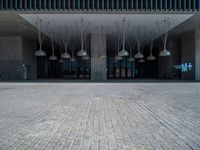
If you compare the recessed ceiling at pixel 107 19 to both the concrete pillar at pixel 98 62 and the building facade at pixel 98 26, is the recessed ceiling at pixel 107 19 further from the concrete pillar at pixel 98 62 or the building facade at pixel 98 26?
the concrete pillar at pixel 98 62

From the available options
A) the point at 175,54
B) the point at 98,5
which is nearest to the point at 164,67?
the point at 175,54

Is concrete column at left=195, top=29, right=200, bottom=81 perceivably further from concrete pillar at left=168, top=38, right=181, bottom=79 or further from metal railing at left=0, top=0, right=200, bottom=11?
metal railing at left=0, top=0, right=200, bottom=11

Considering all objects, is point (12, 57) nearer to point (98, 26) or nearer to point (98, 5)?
point (98, 26)

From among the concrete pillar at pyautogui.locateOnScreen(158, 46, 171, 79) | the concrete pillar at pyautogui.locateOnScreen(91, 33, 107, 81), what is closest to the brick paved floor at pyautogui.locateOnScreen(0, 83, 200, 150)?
the concrete pillar at pyautogui.locateOnScreen(91, 33, 107, 81)

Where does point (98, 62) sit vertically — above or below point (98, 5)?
below

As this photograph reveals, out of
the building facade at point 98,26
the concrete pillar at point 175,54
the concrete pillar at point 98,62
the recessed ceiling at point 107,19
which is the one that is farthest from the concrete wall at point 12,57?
the concrete pillar at point 175,54

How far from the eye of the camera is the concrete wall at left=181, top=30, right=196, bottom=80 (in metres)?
29.8

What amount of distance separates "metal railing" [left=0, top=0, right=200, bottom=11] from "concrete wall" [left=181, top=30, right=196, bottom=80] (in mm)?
9548

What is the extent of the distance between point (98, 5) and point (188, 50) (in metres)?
16.8

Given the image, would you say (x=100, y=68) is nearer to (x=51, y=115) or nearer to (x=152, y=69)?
(x=51, y=115)

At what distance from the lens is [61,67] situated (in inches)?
2165

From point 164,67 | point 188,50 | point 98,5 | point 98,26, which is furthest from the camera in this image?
point 164,67

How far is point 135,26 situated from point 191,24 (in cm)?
656

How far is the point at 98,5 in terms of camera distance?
21266 mm
